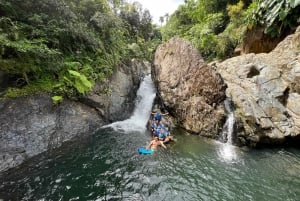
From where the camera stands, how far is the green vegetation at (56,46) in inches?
255

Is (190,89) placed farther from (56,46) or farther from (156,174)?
(56,46)

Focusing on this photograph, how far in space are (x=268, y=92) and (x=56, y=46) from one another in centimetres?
1001


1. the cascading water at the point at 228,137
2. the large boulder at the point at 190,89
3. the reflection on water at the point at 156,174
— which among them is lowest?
→ the reflection on water at the point at 156,174

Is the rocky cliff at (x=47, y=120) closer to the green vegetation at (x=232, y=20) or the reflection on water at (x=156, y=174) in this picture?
the reflection on water at (x=156, y=174)

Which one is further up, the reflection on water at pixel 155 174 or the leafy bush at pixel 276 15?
the leafy bush at pixel 276 15

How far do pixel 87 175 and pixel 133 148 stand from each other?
229 cm

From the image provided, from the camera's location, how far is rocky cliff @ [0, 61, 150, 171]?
6.21 metres

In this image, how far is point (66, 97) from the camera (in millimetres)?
8328

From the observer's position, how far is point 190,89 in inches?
400

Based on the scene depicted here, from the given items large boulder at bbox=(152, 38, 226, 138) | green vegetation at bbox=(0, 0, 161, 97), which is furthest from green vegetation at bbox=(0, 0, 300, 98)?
large boulder at bbox=(152, 38, 226, 138)

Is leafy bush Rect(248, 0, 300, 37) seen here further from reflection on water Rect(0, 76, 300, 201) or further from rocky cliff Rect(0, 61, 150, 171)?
rocky cliff Rect(0, 61, 150, 171)

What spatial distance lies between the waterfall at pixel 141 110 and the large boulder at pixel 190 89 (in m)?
1.61

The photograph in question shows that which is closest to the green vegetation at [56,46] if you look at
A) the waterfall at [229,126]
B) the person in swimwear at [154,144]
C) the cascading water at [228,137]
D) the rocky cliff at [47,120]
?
the rocky cliff at [47,120]

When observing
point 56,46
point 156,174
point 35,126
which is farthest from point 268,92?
point 35,126
